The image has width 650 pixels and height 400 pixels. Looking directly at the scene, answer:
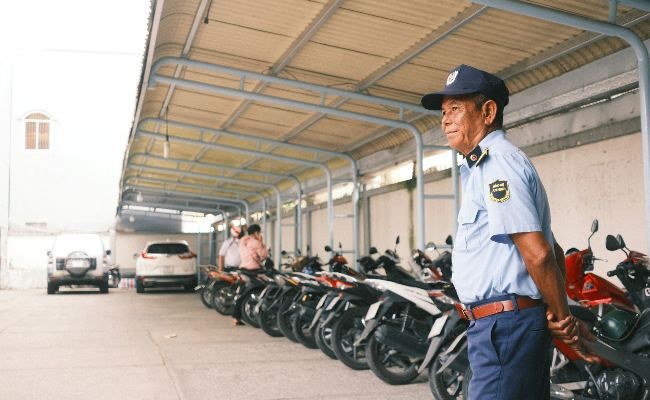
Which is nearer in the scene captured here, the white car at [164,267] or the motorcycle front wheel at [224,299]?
the motorcycle front wheel at [224,299]

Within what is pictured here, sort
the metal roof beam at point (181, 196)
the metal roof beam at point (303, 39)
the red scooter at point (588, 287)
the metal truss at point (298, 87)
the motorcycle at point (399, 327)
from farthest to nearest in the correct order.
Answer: the metal roof beam at point (181, 196) < the metal truss at point (298, 87) < the metal roof beam at point (303, 39) < the motorcycle at point (399, 327) < the red scooter at point (588, 287)

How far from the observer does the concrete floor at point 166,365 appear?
602 cm

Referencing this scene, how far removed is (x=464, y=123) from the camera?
2.77m

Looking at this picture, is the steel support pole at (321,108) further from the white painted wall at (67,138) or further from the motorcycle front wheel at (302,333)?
the white painted wall at (67,138)

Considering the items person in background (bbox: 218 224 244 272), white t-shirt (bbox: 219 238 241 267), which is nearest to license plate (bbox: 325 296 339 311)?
person in background (bbox: 218 224 244 272)

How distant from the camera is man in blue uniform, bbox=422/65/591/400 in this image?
8.17 ft

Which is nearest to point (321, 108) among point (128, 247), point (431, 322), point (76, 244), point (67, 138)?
point (431, 322)

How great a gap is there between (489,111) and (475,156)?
19 centimetres

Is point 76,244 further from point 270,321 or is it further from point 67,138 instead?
point 270,321

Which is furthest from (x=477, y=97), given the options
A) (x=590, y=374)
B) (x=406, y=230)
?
(x=406, y=230)

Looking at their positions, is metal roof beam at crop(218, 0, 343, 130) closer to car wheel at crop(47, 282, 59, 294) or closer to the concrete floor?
the concrete floor

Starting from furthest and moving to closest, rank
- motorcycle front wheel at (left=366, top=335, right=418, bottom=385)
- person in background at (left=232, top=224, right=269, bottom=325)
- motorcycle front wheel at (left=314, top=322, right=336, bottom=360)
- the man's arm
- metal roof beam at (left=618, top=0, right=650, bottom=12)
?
person in background at (left=232, top=224, right=269, bottom=325) → motorcycle front wheel at (left=314, top=322, right=336, bottom=360) → motorcycle front wheel at (left=366, top=335, right=418, bottom=385) → metal roof beam at (left=618, top=0, right=650, bottom=12) → the man's arm

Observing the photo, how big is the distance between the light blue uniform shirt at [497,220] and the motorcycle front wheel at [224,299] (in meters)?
10.6

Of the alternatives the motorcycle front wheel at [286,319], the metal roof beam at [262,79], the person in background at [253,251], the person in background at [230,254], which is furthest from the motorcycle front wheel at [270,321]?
the person in background at [230,254]
